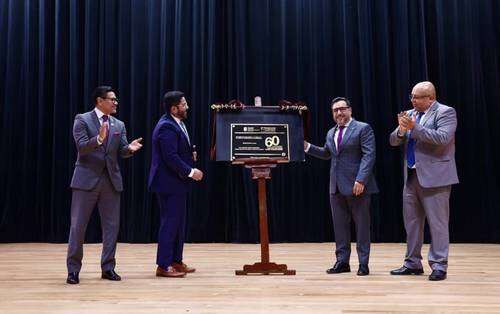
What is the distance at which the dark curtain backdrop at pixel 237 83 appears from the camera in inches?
246

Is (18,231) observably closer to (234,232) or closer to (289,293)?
(234,232)

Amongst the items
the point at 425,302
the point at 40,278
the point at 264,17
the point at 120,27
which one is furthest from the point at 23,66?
the point at 425,302

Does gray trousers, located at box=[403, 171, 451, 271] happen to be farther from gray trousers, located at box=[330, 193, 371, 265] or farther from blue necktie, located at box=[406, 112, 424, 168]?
gray trousers, located at box=[330, 193, 371, 265]

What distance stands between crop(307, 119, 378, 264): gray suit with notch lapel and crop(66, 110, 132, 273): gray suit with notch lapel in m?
1.57

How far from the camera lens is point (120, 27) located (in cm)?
663

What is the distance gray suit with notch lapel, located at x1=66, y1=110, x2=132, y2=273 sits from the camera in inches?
137

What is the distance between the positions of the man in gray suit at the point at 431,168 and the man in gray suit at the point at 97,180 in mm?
1931

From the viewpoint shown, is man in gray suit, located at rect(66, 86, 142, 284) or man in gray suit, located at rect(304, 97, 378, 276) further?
man in gray suit, located at rect(304, 97, 378, 276)

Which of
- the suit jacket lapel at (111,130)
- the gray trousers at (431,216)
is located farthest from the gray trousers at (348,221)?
the suit jacket lapel at (111,130)

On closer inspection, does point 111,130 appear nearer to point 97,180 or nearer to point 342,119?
point 97,180

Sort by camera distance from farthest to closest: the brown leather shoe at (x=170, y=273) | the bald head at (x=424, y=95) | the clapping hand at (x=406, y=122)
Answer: the brown leather shoe at (x=170, y=273) < the bald head at (x=424, y=95) < the clapping hand at (x=406, y=122)

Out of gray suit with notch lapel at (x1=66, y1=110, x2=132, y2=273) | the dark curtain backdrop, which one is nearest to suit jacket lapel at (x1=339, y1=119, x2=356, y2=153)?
gray suit with notch lapel at (x1=66, y1=110, x2=132, y2=273)

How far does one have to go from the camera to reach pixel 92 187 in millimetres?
3479

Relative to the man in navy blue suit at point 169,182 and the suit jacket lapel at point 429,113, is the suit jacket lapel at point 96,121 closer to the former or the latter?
the man in navy blue suit at point 169,182
